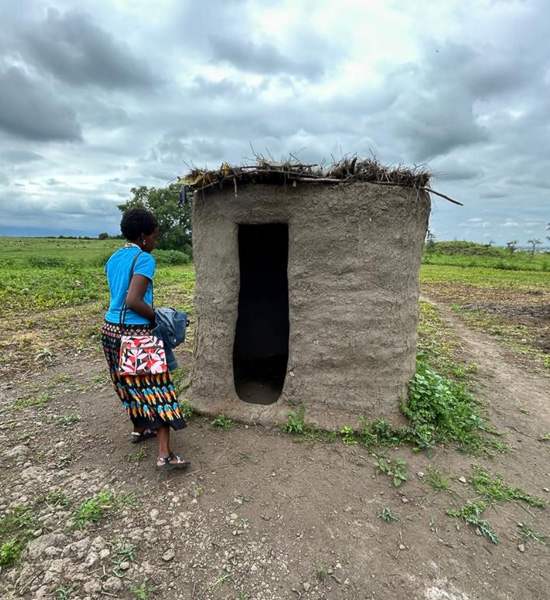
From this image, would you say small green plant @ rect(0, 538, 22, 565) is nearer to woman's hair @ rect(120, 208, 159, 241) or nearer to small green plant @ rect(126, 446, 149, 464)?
small green plant @ rect(126, 446, 149, 464)

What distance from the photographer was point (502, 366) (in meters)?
6.39

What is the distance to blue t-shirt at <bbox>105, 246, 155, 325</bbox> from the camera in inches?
112

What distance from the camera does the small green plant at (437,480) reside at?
3141 millimetres

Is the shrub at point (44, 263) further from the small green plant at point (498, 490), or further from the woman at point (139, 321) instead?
the small green plant at point (498, 490)

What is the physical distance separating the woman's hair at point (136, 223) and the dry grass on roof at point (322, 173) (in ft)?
3.22

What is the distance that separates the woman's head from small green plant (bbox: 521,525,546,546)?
3.39 meters

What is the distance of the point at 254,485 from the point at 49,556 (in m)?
1.42

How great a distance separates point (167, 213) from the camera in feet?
81.9

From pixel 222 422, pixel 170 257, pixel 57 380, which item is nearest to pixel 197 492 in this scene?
pixel 222 422

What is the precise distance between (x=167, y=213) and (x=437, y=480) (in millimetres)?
24282

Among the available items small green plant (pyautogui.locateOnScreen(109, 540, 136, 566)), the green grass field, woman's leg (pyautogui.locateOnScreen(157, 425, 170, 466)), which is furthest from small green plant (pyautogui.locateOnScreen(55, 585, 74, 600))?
the green grass field

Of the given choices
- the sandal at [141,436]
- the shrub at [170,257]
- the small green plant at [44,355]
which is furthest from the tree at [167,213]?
the sandal at [141,436]

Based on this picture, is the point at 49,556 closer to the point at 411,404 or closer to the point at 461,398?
the point at 411,404

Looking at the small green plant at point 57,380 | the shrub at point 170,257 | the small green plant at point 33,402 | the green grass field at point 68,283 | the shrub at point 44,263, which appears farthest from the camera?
the shrub at point 170,257
